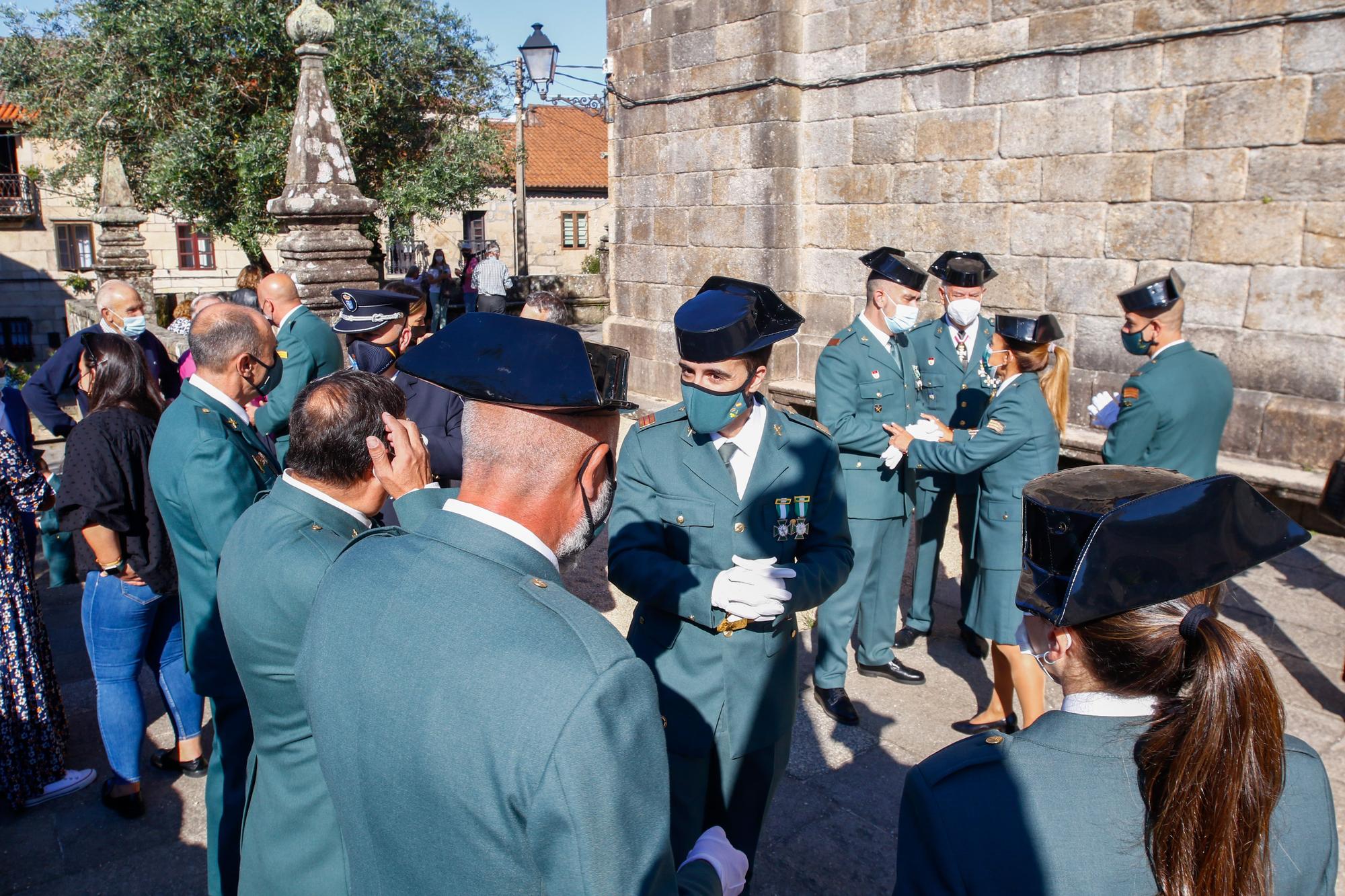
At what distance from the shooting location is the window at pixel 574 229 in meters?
39.5

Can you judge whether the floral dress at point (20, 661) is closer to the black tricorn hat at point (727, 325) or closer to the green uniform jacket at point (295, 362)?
the green uniform jacket at point (295, 362)

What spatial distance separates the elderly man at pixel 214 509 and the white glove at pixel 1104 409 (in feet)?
16.1

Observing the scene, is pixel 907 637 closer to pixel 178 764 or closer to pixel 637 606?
pixel 637 606

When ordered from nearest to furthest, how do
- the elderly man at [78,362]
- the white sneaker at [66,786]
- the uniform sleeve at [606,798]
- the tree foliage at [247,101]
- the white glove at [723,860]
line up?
the uniform sleeve at [606,798] < the white glove at [723,860] < the white sneaker at [66,786] < the elderly man at [78,362] < the tree foliage at [247,101]

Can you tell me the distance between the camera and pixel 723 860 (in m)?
1.81

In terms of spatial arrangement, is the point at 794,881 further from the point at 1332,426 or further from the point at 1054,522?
the point at 1332,426

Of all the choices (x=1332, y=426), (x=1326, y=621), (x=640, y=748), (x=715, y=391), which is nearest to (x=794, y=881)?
Result: (x=715, y=391)

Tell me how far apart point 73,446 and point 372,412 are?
1821mm

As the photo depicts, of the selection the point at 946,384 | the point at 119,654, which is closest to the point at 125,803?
the point at 119,654

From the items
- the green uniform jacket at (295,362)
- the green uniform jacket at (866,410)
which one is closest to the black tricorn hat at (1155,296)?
the green uniform jacket at (866,410)

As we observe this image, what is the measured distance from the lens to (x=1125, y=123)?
657 centimetres

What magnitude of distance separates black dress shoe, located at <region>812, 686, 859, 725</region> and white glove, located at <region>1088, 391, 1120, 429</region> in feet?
9.08

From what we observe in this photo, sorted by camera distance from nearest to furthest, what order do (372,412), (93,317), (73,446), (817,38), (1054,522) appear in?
(1054,522) < (372,412) < (73,446) < (817,38) < (93,317)

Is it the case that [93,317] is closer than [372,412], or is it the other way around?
[372,412]
